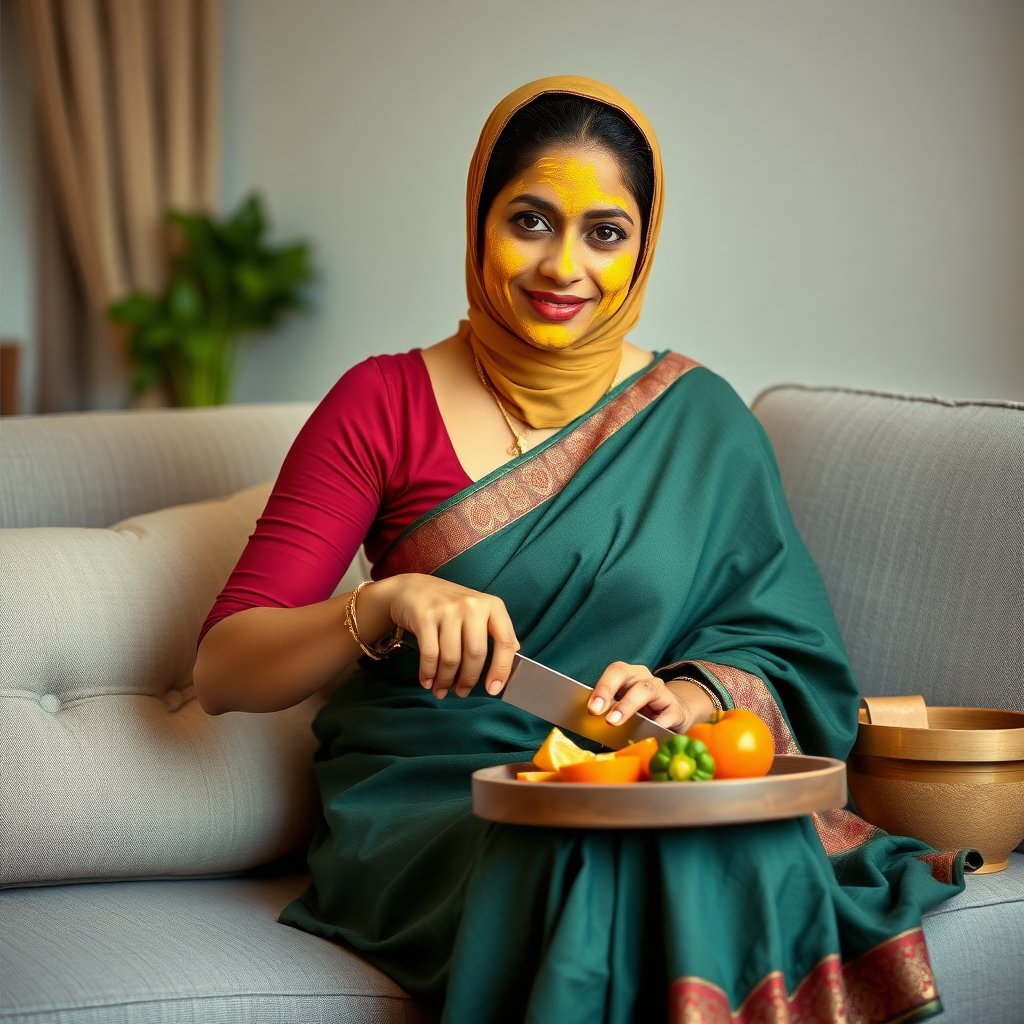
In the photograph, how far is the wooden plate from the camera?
90 centimetres

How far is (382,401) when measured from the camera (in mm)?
1498

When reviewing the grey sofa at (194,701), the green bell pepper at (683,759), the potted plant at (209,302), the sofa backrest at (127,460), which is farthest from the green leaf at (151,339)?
the green bell pepper at (683,759)

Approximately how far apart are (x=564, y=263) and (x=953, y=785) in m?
0.77

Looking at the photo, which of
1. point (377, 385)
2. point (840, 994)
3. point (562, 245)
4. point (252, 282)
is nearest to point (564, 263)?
point (562, 245)

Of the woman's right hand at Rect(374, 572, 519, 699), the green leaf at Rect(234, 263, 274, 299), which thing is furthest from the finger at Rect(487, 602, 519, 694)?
the green leaf at Rect(234, 263, 274, 299)

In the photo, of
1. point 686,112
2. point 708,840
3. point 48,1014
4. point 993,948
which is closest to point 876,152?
point 686,112

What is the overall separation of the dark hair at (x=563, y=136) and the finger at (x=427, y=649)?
2.19ft

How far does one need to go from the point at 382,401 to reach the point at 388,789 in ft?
1.59

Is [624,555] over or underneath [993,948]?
over

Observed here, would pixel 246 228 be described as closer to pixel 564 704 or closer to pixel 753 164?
pixel 753 164

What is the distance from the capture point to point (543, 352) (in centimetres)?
153

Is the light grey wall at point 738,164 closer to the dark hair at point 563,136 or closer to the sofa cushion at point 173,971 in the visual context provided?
the dark hair at point 563,136

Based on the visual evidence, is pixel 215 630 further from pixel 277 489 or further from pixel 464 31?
pixel 464 31

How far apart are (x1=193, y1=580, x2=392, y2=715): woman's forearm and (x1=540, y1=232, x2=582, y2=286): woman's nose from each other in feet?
1.60
